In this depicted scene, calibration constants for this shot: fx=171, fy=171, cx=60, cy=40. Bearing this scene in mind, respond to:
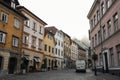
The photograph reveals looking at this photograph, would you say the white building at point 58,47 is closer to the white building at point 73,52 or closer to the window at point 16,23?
the white building at point 73,52

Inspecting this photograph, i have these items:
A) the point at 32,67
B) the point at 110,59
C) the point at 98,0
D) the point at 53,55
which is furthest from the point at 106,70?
the point at 53,55

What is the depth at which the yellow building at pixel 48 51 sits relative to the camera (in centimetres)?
4394

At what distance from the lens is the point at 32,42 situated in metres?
36.0

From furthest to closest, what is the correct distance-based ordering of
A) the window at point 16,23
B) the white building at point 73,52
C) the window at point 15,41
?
the white building at point 73,52 → the window at point 16,23 → the window at point 15,41

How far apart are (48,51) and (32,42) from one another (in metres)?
11.0

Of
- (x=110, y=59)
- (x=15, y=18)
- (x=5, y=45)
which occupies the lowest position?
(x=110, y=59)

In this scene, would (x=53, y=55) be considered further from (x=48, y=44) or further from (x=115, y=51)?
(x=115, y=51)

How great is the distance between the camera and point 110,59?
24.8 meters

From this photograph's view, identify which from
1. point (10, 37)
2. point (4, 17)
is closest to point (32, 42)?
point (10, 37)

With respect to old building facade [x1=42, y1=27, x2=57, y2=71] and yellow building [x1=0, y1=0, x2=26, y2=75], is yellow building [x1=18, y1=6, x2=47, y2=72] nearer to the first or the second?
yellow building [x1=0, y1=0, x2=26, y2=75]

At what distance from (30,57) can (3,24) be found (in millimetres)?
11413

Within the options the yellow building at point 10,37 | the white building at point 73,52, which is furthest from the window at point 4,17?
the white building at point 73,52

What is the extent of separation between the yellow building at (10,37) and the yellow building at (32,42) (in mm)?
2251

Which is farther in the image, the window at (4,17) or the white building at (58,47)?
the white building at (58,47)
